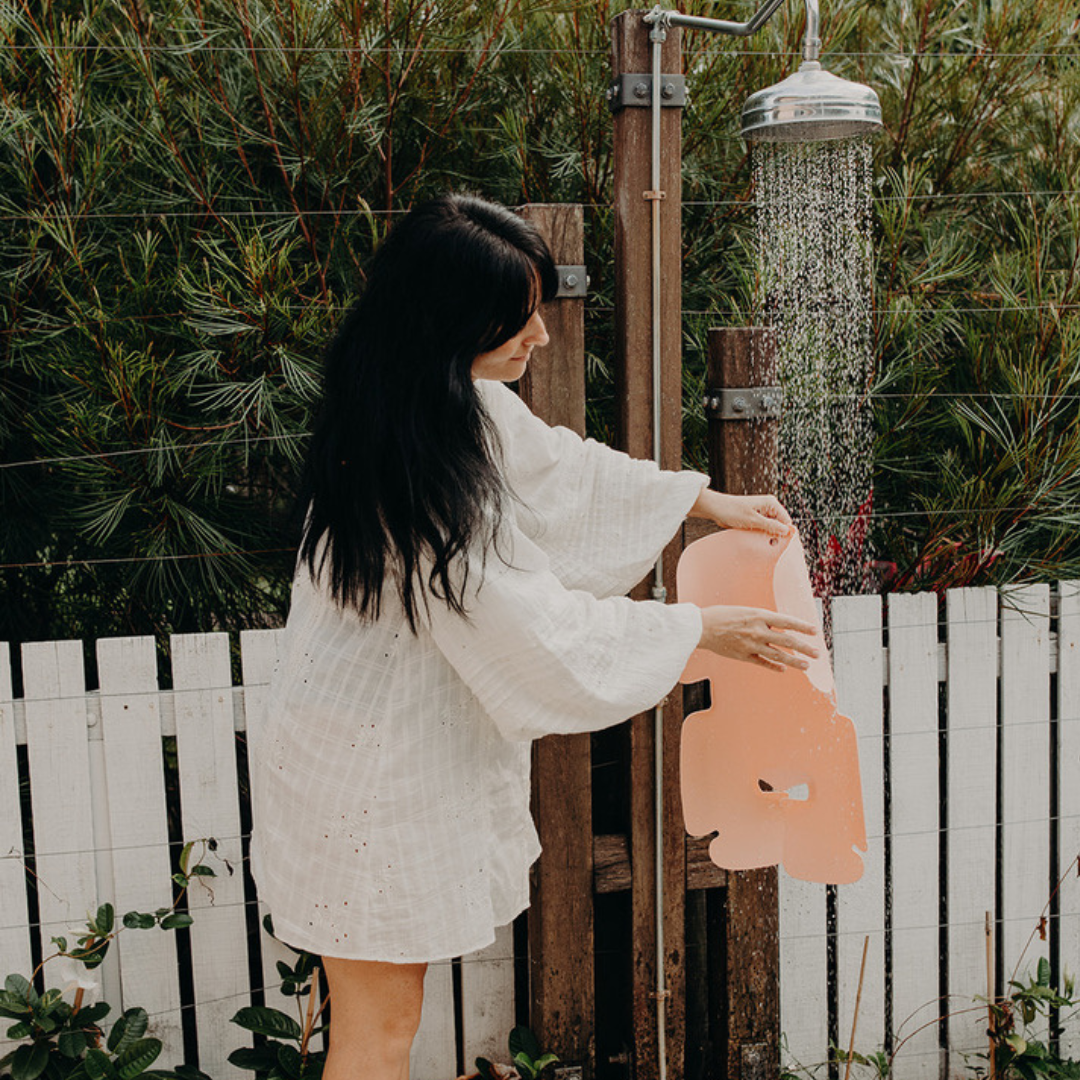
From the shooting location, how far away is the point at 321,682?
167 centimetres

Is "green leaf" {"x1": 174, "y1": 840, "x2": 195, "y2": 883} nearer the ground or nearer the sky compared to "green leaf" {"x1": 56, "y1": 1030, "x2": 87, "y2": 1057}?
nearer the sky

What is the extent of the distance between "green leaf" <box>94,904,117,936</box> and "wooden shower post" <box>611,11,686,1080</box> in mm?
1006

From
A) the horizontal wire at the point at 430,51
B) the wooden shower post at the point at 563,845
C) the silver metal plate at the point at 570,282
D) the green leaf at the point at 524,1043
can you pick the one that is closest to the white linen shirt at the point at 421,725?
the wooden shower post at the point at 563,845

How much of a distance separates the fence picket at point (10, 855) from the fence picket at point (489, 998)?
0.87 metres

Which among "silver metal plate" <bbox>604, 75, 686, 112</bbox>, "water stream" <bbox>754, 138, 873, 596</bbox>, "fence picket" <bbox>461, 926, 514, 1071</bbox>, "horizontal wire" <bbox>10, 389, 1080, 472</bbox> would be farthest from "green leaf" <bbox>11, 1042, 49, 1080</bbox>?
"silver metal plate" <bbox>604, 75, 686, 112</bbox>

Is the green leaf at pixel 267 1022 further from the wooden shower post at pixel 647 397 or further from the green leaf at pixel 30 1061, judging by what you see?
the wooden shower post at pixel 647 397

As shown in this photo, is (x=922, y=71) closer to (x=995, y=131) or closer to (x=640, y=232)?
(x=995, y=131)

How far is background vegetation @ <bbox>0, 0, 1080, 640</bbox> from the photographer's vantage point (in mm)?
2273

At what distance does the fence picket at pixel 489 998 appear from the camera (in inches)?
93.0

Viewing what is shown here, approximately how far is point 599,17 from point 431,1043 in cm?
221

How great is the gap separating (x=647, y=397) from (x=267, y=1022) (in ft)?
4.59

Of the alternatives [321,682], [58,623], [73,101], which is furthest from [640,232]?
[58,623]

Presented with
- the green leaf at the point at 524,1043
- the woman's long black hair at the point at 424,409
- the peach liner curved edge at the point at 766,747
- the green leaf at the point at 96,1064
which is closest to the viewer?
the woman's long black hair at the point at 424,409

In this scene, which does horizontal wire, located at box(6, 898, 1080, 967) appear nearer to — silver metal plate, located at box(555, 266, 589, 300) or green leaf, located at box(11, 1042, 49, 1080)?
green leaf, located at box(11, 1042, 49, 1080)
